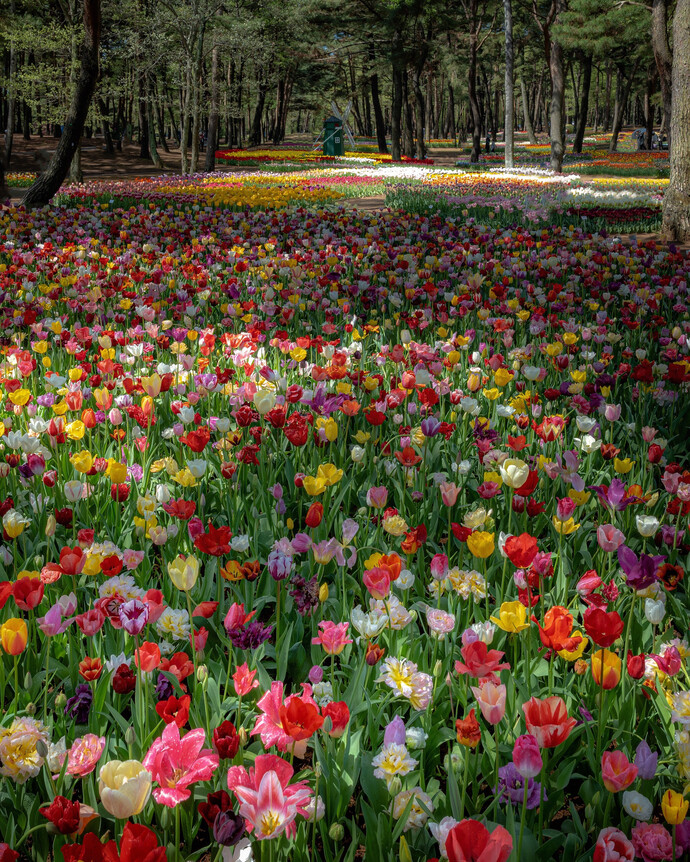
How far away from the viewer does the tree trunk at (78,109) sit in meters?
11.5

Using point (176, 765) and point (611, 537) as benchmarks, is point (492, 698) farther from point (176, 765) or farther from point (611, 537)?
Result: point (611, 537)

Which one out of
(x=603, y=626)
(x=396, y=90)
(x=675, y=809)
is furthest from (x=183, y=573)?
(x=396, y=90)

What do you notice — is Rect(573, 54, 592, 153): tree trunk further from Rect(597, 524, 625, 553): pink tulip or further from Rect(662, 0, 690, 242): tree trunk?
Rect(597, 524, 625, 553): pink tulip

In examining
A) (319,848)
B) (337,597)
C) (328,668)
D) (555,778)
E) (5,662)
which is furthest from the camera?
(337,597)

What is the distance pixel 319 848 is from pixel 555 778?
519 millimetres

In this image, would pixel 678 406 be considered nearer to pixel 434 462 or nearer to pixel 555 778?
pixel 434 462

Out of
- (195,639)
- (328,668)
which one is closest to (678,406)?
(328,668)

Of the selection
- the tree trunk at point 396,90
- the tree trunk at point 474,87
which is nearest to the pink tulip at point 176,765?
the tree trunk at point 474,87

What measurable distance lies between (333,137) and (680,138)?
102 ft

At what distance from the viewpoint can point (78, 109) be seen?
1180 cm

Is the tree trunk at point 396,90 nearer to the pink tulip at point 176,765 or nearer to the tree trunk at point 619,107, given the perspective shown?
the tree trunk at point 619,107

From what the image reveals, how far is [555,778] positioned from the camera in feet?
5.09

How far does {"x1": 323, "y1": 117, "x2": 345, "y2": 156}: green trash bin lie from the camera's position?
37719mm

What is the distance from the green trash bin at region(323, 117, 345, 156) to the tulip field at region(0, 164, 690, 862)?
3582 centimetres
